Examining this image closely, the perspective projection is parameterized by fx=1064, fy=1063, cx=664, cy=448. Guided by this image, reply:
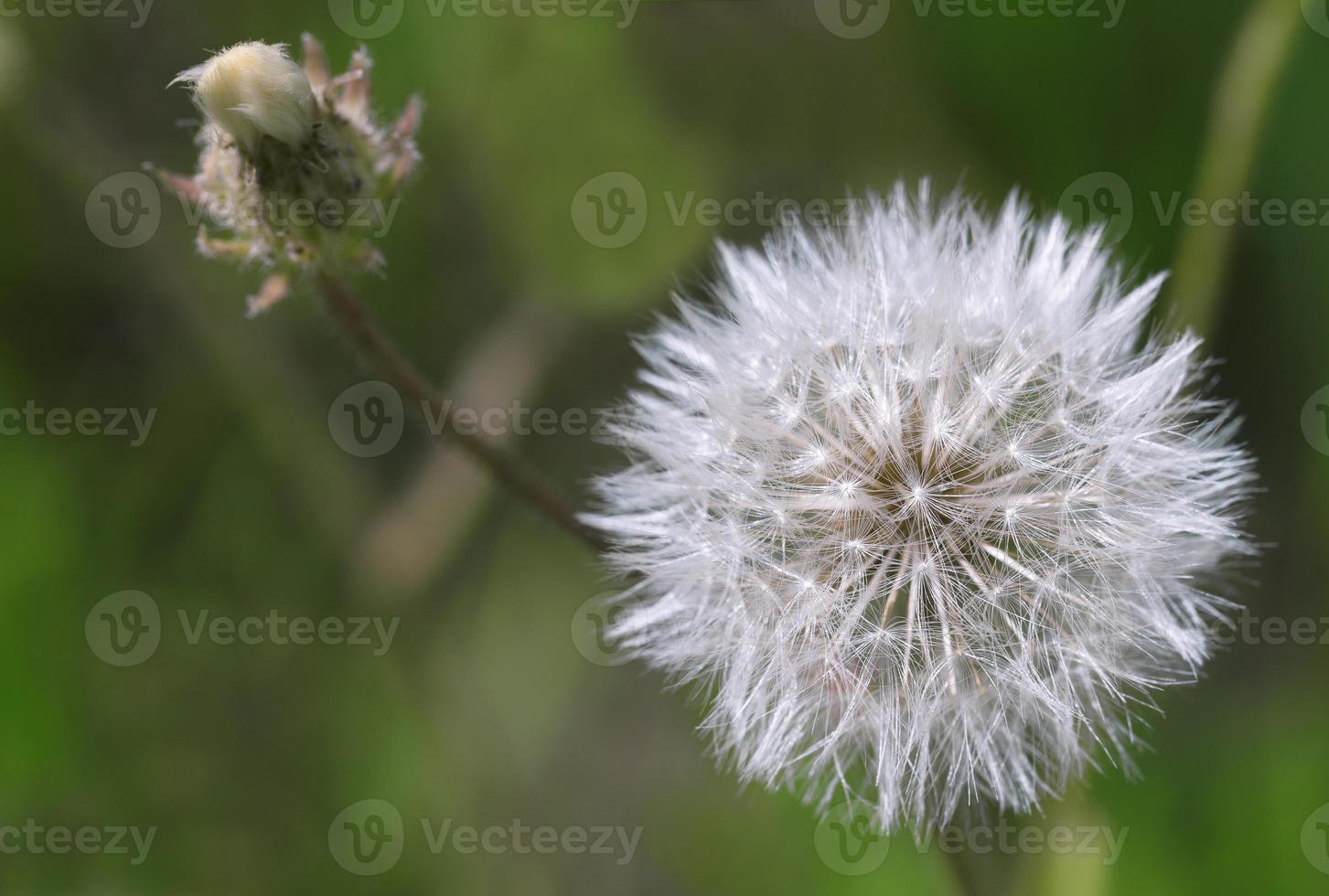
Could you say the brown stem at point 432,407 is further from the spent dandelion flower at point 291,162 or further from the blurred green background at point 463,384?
the blurred green background at point 463,384

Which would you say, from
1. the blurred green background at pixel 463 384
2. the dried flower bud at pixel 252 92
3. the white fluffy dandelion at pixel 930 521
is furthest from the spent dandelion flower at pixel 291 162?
the blurred green background at pixel 463 384

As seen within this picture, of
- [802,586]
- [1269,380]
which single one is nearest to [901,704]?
[802,586]

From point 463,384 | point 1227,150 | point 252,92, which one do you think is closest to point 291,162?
point 252,92

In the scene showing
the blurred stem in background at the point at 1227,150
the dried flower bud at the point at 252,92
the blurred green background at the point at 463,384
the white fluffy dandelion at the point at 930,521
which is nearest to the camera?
the dried flower bud at the point at 252,92

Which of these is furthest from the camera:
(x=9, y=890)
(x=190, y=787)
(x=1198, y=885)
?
(x=190, y=787)

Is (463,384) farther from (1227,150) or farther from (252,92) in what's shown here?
(1227,150)

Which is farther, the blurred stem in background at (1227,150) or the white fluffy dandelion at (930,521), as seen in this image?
the blurred stem in background at (1227,150)

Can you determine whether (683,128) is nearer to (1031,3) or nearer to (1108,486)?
(1031,3)
